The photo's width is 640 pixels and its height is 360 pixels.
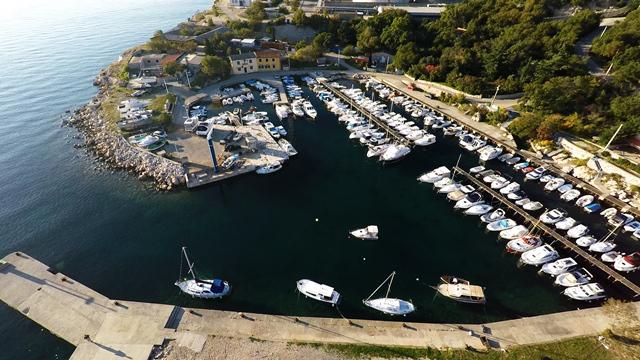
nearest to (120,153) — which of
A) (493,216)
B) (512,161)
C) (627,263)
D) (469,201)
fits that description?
(469,201)

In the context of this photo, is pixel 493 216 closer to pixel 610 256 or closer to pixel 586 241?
pixel 586 241

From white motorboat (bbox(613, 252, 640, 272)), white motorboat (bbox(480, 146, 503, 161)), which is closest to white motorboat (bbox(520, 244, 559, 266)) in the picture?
white motorboat (bbox(613, 252, 640, 272))

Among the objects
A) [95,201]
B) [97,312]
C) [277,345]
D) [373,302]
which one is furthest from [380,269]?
[95,201]

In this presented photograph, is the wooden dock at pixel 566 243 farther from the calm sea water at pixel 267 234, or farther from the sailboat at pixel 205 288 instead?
the sailboat at pixel 205 288

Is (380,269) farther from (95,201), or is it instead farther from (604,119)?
(604,119)

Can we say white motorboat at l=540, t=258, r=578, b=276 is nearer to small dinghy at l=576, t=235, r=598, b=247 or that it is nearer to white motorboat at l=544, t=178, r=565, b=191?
small dinghy at l=576, t=235, r=598, b=247
